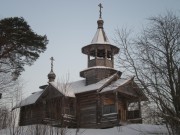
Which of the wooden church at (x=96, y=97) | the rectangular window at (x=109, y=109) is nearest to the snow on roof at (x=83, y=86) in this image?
the wooden church at (x=96, y=97)

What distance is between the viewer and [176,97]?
12.5 meters

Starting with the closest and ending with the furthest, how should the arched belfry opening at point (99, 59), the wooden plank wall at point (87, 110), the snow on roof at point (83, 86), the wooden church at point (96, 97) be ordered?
the wooden church at point (96, 97), the wooden plank wall at point (87, 110), the snow on roof at point (83, 86), the arched belfry opening at point (99, 59)

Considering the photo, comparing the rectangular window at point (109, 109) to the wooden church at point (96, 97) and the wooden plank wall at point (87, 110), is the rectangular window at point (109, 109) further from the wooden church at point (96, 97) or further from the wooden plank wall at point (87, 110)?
the wooden plank wall at point (87, 110)

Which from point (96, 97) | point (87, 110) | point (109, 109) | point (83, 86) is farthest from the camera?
point (83, 86)

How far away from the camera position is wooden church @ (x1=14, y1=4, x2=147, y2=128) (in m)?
25.7

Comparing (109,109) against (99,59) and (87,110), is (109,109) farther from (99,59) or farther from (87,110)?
(99,59)

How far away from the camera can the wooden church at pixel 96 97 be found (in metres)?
25.7

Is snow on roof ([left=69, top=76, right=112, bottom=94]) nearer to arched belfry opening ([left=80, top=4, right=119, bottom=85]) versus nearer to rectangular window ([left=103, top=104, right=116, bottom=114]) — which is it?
arched belfry opening ([left=80, top=4, right=119, bottom=85])

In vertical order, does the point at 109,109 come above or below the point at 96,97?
below

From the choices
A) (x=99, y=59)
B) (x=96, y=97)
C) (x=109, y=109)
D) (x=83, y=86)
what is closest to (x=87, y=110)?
(x=96, y=97)

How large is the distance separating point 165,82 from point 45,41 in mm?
14601

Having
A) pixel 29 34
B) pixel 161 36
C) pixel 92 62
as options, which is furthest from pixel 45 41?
pixel 161 36

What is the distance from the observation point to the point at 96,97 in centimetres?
2620

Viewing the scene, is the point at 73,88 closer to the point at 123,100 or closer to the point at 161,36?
the point at 123,100
